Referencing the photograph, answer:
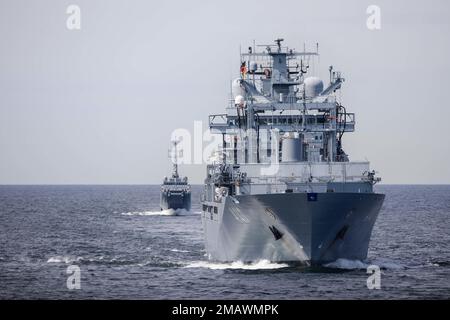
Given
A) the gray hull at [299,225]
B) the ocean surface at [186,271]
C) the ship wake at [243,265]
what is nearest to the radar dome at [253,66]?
the ocean surface at [186,271]

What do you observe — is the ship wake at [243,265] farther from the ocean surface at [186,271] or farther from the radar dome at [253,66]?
the radar dome at [253,66]

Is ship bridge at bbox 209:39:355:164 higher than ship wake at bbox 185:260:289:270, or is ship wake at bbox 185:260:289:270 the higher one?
ship bridge at bbox 209:39:355:164

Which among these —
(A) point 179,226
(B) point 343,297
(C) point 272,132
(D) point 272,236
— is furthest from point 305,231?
(A) point 179,226

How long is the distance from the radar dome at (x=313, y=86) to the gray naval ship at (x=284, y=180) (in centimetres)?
109

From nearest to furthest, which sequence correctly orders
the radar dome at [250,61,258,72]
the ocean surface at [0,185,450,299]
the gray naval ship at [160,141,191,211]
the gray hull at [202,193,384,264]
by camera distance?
the ocean surface at [0,185,450,299]
the gray hull at [202,193,384,264]
the radar dome at [250,61,258,72]
the gray naval ship at [160,141,191,211]

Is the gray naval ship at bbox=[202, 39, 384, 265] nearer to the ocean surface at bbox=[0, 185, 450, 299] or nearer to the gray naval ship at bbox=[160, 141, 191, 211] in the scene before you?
the ocean surface at bbox=[0, 185, 450, 299]

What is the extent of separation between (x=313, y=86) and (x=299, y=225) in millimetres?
18934

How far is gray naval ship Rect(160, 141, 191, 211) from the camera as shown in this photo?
13612 centimetres

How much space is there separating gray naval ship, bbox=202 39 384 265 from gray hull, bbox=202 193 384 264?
6 cm

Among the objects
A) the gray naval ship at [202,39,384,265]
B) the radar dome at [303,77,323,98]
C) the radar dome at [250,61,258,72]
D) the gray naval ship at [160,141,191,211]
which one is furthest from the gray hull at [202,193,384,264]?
the gray naval ship at [160,141,191,211]

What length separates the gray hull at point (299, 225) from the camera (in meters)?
50.1

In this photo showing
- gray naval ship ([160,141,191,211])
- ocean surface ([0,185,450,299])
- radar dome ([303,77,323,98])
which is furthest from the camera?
gray naval ship ([160,141,191,211])

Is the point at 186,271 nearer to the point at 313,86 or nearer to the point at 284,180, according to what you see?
the point at 284,180
